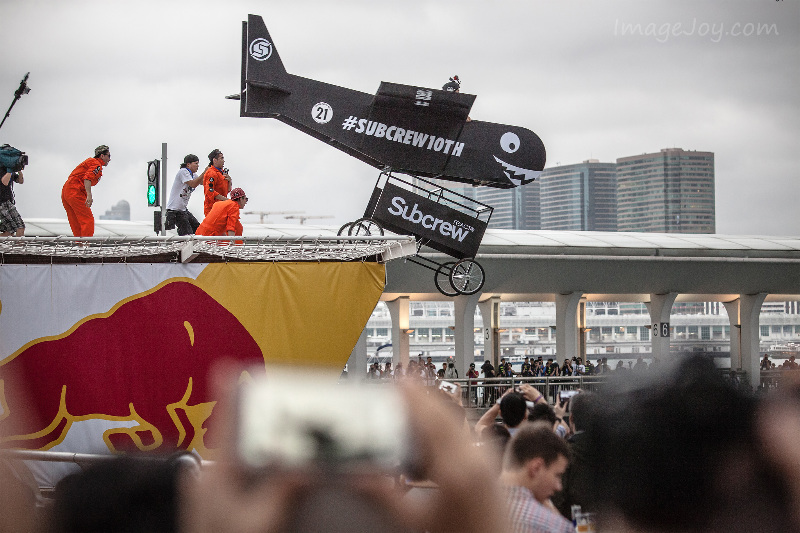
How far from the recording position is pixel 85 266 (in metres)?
11.4

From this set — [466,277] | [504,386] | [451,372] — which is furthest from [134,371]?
[451,372]

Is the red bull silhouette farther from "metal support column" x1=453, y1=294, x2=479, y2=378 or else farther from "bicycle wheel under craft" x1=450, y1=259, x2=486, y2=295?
"metal support column" x1=453, y1=294, x2=479, y2=378

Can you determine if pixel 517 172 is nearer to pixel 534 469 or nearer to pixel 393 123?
pixel 393 123

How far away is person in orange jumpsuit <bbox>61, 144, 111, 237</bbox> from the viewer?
13.2 metres

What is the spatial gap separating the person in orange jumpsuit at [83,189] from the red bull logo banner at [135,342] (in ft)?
6.31

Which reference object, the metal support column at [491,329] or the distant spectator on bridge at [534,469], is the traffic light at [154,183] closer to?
the distant spectator on bridge at [534,469]

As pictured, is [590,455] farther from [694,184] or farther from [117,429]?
[694,184]

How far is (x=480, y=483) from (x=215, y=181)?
456 inches

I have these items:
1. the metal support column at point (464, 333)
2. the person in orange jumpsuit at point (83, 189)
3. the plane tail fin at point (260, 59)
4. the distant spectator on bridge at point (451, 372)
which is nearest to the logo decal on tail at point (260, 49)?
the plane tail fin at point (260, 59)

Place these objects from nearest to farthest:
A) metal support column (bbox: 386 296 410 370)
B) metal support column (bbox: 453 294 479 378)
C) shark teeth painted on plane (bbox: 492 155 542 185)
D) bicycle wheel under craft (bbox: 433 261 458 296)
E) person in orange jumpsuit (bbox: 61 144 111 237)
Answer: person in orange jumpsuit (bbox: 61 144 111 237) → shark teeth painted on plane (bbox: 492 155 542 185) → bicycle wheel under craft (bbox: 433 261 458 296) → metal support column (bbox: 453 294 479 378) → metal support column (bbox: 386 296 410 370)

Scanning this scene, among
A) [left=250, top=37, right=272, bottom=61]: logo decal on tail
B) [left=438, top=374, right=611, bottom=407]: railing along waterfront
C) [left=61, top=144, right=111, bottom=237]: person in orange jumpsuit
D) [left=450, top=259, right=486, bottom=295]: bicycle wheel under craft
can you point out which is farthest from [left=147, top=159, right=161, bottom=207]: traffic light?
[left=438, top=374, right=611, bottom=407]: railing along waterfront

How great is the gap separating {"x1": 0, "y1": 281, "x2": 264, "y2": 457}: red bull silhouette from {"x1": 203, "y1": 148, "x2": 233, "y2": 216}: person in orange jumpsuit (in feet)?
8.31

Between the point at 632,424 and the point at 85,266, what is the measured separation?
9664 millimetres

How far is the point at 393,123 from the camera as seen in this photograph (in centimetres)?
→ 1377
